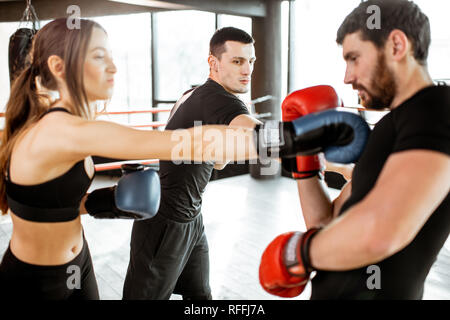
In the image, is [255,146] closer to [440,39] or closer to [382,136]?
[382,136]

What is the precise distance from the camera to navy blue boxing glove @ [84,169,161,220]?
1233mm

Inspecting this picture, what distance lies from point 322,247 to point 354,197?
180mm

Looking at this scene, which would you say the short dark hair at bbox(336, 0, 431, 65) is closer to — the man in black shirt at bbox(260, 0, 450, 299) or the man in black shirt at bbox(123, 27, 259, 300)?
the man in black shirt at bbox(260, 0, 450, 299)

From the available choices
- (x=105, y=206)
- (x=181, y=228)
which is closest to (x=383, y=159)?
(x=105, y=206)

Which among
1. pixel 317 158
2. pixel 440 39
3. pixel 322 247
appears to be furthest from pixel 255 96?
pixel 322 247

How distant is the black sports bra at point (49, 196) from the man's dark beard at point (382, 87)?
815mm

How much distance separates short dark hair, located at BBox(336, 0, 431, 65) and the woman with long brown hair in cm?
40

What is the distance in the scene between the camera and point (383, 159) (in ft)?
2.99

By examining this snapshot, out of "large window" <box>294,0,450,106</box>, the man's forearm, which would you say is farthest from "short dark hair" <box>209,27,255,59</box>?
"large window" <box>294,0,450,106</box>

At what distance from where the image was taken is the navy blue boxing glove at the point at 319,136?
38.6 inches

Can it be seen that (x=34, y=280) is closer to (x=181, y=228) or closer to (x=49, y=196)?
(x=49, y=196)

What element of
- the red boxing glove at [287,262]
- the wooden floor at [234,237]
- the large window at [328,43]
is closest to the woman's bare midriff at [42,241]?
the red boxing glove at [287,262]

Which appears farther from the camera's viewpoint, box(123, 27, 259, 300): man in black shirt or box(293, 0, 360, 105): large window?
box(293, 0, 360, 105): large window
